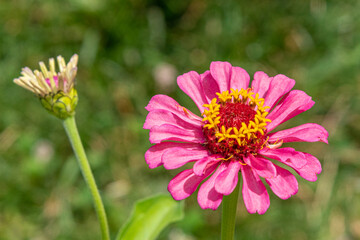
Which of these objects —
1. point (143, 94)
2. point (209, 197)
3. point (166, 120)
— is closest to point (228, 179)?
point (209, 197)

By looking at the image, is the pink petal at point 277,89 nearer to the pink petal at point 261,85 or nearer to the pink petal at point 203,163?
the pink petal at point 261,85

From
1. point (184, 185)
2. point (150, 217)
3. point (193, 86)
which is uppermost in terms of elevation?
point (193, 86)

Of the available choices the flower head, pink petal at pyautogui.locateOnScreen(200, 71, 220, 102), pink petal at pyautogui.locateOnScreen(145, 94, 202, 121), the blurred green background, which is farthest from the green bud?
the blurred green background

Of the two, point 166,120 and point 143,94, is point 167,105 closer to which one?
point 166,120

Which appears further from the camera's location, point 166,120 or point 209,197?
point 166,120

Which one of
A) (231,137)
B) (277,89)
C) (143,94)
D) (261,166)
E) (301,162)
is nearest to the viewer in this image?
(301,162)

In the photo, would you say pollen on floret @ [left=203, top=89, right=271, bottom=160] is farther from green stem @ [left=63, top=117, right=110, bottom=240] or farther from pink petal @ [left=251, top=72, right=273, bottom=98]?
green stem @ [left=63, top=117, right=110, bottom=240]

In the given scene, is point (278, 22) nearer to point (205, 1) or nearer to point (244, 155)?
point (205, 1)
